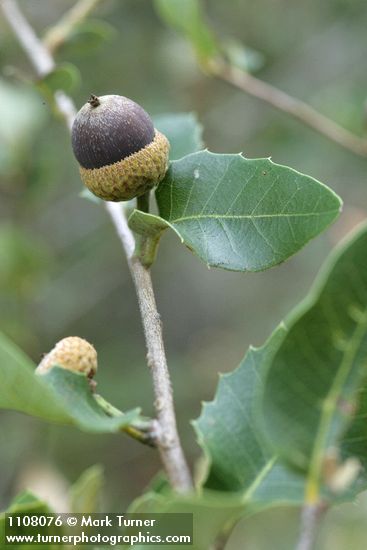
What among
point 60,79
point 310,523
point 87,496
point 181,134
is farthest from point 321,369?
point 60,79

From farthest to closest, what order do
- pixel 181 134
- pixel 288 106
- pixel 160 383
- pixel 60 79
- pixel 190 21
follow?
pixel 288 106
pixel 190 21
pixel 60 79
pixel 181 134
pixel 160 383

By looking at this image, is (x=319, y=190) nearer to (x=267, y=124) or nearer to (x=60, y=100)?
(x=60, y=100)

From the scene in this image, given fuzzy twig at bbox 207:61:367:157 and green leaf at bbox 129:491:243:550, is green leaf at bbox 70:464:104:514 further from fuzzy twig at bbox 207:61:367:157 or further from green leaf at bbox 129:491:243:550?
fuzzy twig at bbox 207:61:367:157

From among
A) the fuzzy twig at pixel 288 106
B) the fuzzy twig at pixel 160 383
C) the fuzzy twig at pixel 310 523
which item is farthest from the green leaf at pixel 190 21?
the fuzzy twig at pixel 310 523

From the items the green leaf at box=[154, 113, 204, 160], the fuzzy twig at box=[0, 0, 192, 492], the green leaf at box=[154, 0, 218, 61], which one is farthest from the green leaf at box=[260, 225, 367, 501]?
the green leaf at box=[154, 0, 218, 61]

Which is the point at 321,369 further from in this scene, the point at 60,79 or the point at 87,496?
the point at 60,79

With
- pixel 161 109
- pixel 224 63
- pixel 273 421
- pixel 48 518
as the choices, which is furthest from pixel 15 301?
pixel 273 421
